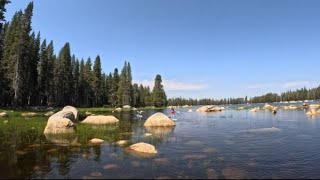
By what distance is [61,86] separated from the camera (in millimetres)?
105375

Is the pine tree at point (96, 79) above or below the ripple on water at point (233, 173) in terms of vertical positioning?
above

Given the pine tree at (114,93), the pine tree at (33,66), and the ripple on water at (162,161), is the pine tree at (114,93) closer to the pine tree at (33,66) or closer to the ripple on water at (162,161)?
the pine tree at (33,66)

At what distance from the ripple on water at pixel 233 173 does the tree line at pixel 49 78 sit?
52711 millimetres

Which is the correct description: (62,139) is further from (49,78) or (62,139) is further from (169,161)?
(49,78)

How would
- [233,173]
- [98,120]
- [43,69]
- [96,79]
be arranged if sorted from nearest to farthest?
[233,173] < [98,120] < [43,69] < [96,79]

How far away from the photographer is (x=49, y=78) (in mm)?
97188

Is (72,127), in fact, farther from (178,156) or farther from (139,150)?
(178,156)

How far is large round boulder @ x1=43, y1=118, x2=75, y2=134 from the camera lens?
1164 inches

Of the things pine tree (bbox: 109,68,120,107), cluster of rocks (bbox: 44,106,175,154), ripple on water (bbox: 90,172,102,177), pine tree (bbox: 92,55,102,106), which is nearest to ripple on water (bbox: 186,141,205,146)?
cluster of rocks (bbox: 44,106,175,154)

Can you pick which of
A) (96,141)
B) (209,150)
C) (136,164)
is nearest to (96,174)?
(136,164)

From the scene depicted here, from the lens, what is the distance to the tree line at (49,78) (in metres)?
68.7

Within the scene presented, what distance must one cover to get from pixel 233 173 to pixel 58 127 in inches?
785

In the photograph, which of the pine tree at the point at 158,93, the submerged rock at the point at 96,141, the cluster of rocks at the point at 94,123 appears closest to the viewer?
the cluster of rocks at the point at 94,123

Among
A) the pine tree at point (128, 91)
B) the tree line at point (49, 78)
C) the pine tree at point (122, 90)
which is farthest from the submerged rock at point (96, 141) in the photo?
the pine tree at point (128, 91)
